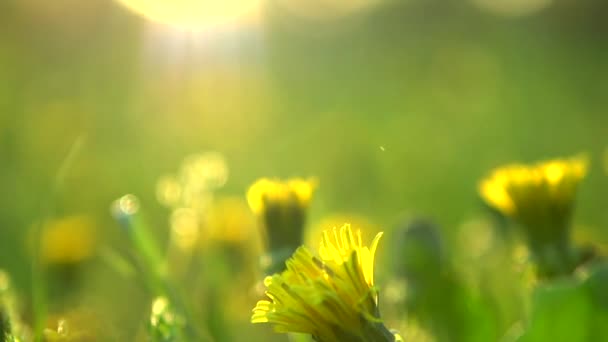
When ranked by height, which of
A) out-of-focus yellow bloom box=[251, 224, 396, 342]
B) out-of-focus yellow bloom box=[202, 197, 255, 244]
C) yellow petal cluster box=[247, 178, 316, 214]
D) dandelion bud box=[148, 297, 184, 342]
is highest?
out-of-focus yellow bloom box=[202, 197, 255, 244]

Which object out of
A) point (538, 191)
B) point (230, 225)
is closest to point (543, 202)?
point (538, 191)

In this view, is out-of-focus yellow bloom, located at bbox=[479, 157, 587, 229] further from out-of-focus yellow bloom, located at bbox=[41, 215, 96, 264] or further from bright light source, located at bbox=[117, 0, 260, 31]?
bright light source, located at bbox=[117, 0, 260, 31]

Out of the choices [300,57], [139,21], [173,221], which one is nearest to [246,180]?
[173,221]

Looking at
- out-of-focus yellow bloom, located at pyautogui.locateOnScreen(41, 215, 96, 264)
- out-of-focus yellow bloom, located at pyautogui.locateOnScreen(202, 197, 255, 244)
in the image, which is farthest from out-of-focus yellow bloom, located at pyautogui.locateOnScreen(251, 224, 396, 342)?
out-of-focus yellow bloom, located at pyautogui.locateOnScreen(41, 215, 96, 264)

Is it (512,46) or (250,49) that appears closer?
(250,49)

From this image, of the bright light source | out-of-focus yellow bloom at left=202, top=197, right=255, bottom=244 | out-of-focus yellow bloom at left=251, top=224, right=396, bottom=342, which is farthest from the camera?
the bright light source

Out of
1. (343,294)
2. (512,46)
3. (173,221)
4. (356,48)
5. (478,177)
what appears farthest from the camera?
(356,48)

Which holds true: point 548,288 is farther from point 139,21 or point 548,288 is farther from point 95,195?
point 139,21

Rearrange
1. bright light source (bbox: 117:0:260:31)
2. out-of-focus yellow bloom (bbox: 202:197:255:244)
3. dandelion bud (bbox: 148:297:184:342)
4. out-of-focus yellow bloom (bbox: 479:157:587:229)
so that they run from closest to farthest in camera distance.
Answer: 1. dandelion bud (bbox: 148:297:184:342)
2. out-of-focus yellow bloom (bbox: 479:157:587:229)
3. out-of-focus yellow bloom (bbox: 202:197:255:244)
4. bright light source (bbox: 117:0:260:31)
